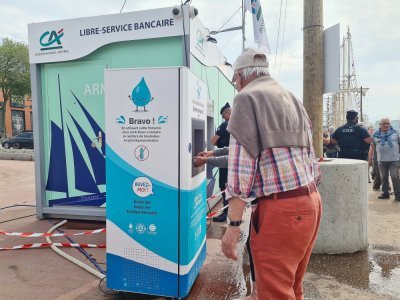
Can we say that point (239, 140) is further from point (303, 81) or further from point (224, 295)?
point (303, 81)

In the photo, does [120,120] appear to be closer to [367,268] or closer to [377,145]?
[367,268]

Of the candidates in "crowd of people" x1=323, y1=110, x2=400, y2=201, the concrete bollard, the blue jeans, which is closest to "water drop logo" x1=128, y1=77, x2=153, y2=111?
the concrete bollard

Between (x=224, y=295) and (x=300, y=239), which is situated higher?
(x=300, y=239)

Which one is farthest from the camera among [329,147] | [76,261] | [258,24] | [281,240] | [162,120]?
[258,24]

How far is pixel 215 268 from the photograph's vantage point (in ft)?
12.8

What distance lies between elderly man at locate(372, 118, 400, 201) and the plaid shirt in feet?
22.3

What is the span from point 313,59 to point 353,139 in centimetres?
306

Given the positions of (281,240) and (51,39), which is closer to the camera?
(281,240)

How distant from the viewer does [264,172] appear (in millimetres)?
1839

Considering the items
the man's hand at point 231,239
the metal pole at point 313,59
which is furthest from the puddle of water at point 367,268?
the man's hand at point 231,239

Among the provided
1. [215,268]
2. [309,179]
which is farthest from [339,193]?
[309,179]

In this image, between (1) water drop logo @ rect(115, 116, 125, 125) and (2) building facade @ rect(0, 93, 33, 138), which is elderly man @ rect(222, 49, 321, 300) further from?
(2) building facade @ rect(0, 93, 33, 138)

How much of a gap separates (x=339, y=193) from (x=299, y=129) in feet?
8.55

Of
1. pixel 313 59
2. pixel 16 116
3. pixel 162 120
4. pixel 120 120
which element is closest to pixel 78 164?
pixel 120 120
